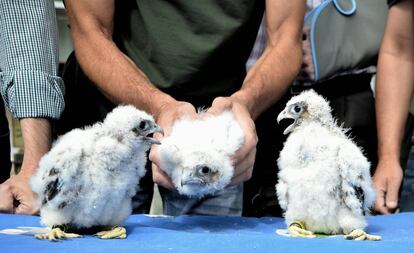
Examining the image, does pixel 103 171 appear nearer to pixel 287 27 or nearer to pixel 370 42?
pixel 287 27

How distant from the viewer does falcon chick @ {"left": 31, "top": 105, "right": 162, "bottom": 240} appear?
59.2 inches

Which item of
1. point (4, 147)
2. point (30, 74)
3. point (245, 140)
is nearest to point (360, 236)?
point (245, 140)

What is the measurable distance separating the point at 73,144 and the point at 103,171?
0.33 feet

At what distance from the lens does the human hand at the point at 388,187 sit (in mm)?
2139

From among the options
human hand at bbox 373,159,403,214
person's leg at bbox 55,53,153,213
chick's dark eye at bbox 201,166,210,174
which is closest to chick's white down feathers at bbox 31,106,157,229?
chick's dark eye at bbox 201,166,210,174

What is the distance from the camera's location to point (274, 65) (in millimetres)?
2203

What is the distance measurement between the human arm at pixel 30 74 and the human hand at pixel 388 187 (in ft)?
3.65

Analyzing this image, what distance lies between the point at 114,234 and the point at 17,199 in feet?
1.72

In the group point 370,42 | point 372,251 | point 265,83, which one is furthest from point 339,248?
point 370,42

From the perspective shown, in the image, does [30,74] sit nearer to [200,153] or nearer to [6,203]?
[6,203]

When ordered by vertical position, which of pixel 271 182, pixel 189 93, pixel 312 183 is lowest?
pixel 271 182

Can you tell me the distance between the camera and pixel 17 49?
2084 millimetres

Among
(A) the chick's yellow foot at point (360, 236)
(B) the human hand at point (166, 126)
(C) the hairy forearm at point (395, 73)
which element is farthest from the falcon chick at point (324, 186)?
(C) the hairy forearm at point (395, 73)

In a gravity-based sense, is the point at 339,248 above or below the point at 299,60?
below
